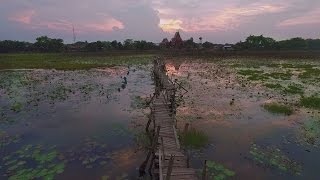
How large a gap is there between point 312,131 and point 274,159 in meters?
5.03

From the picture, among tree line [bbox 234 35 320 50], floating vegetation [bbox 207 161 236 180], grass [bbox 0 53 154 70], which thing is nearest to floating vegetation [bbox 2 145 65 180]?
floating vegetation [bbox 207 161 236 180]

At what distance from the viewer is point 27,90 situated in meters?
30.8

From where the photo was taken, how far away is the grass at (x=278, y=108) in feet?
71.3

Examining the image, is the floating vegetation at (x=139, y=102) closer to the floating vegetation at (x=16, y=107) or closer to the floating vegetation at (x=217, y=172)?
the floating vegetation at (x=16, y=107)

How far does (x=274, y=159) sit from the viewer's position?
46.8 feet

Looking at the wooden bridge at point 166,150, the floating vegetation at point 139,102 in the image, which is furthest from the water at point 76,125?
the wooden bridge at point 166,150

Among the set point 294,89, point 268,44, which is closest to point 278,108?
point 294,89

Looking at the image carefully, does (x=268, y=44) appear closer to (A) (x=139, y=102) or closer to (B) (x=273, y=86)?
(B) (x=273, y=86)

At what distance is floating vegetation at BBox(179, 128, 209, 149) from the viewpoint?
15.6 meters

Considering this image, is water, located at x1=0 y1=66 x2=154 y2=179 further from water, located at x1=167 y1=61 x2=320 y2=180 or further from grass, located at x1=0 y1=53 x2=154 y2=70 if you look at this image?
grass, located at x1=0 y1=53 x2=154 y2=70

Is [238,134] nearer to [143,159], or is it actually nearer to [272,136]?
[272,136]

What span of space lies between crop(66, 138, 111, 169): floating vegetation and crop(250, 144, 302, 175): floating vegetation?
6.87 meters

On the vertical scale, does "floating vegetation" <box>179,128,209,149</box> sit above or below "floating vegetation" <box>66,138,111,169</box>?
above

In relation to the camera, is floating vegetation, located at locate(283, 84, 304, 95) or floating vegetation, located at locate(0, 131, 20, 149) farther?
floating vegetation, located at locate(283, 84, 304, 95)
